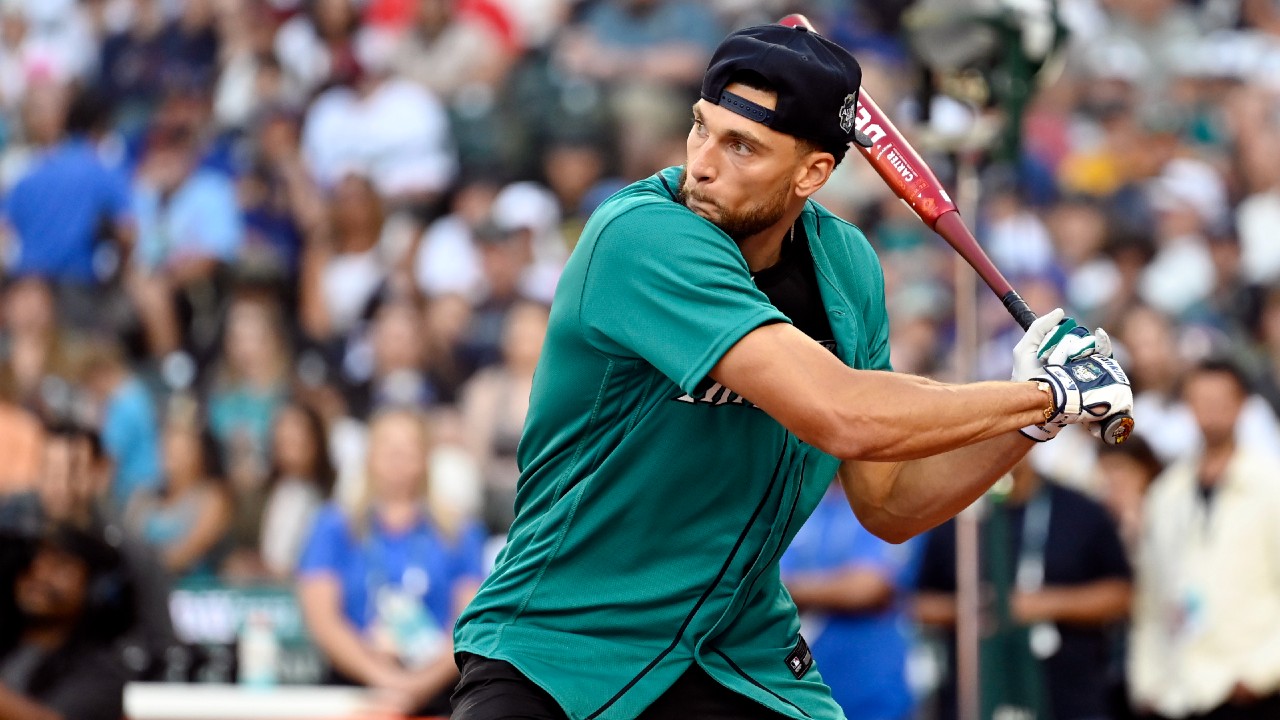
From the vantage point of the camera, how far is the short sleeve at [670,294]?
3332 mm

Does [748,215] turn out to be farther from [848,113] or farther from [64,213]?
[64,213]

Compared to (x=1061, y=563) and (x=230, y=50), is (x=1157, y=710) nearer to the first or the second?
(x=1061, y=563)

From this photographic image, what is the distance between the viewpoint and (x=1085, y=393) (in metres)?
3.44

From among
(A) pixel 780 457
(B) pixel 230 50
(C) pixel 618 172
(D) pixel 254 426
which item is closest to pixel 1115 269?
(C) pixel 618 172

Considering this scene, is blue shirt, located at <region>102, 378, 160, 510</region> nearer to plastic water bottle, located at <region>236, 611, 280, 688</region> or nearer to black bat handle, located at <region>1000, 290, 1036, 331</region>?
plastic water bottle, located at <region>236, 611, 280, 688</region>

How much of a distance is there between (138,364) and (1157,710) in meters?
6.69

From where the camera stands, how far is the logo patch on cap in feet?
11.8

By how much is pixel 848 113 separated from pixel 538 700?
4.38 ft

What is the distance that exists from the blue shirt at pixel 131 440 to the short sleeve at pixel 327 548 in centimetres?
234

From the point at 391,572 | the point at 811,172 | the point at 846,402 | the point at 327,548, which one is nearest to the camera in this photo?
the point at 846,402

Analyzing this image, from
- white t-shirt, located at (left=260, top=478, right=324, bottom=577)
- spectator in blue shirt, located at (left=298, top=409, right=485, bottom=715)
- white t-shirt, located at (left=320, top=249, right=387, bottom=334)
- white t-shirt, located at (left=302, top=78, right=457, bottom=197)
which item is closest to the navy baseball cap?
spectator in blue shirt, located at (left=298, top=409, right=485, bottom=715)

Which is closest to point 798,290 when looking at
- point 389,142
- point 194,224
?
point 389,142

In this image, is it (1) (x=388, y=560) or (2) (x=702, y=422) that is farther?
(1) (x=388, y=560)

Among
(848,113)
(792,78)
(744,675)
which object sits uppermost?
(792,78)
